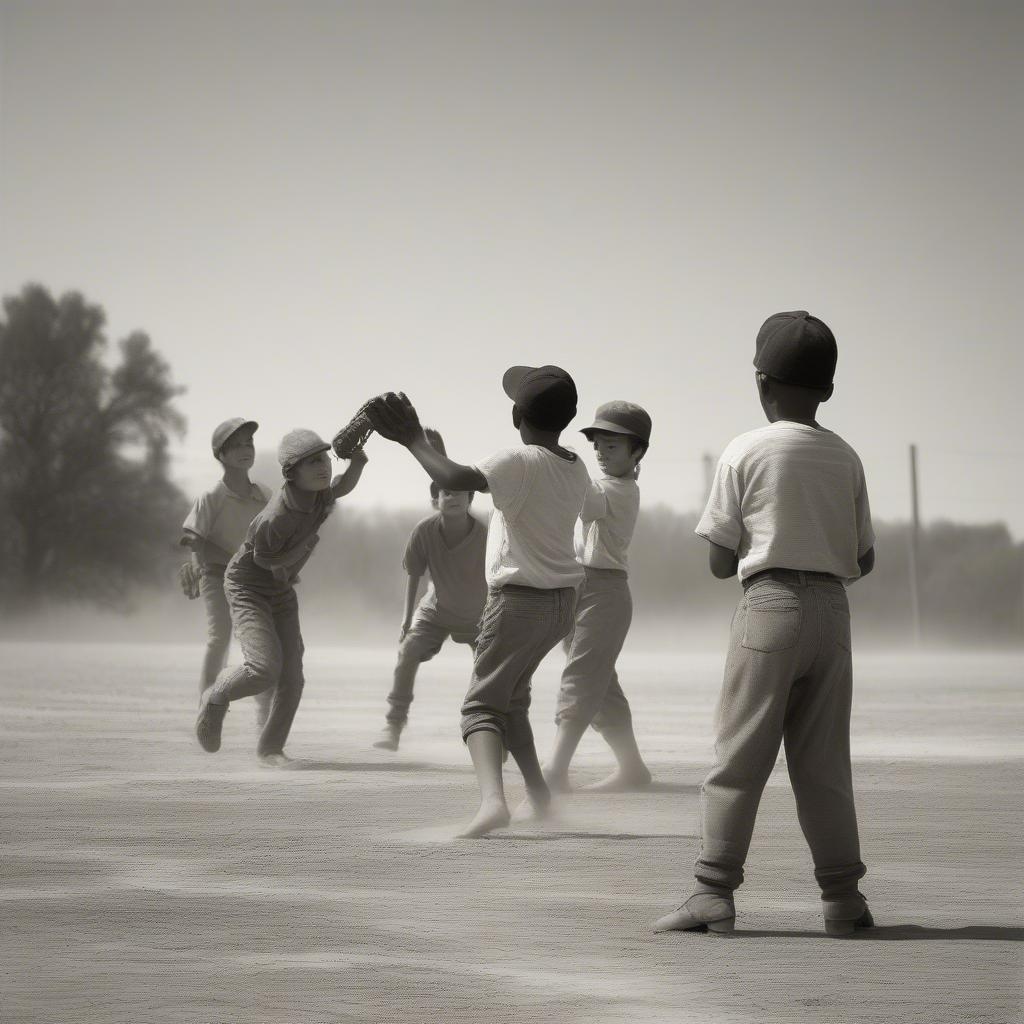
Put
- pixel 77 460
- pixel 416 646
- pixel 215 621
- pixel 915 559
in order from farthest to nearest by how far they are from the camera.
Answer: pixel 77 460 < pixel 915 559 < pixel 215 621 < pixel 416 646

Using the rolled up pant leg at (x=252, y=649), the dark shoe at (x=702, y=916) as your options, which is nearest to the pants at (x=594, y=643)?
the rolled up pant leg at (x=252, y=649)

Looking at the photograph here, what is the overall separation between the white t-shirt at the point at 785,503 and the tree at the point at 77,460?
4112 centimetres

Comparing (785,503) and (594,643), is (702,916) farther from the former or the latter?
(594,643)

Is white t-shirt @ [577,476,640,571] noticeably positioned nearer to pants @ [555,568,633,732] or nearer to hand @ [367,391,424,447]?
pants @ [555,568,633,732]

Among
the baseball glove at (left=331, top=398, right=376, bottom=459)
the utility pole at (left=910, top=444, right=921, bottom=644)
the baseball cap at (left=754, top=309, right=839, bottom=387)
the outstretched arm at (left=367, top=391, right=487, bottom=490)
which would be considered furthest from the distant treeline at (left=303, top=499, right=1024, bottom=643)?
the baseball cap at (left=754, top=309, right=839, bottom=387)

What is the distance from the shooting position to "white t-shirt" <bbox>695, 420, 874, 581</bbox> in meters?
4.81

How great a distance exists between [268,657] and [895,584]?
94.5ft

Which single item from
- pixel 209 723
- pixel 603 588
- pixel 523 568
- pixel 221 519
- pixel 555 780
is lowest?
pixel 555 780

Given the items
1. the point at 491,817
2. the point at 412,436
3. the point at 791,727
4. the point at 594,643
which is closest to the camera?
the point at 791,727

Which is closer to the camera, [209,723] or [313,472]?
[313,472]

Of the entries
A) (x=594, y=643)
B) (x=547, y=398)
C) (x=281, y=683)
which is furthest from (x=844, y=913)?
(x=281, y=683)

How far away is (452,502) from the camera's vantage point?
9.60 meters

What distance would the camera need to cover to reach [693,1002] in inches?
155

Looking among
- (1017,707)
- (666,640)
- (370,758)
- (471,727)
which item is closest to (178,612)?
(666,640)
